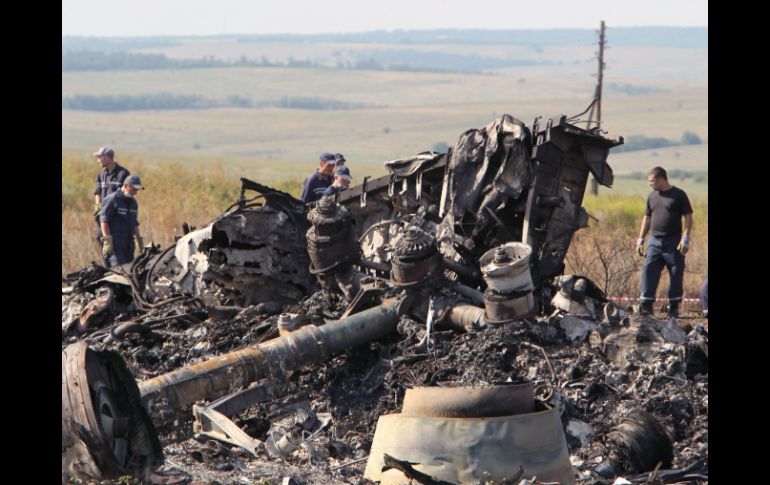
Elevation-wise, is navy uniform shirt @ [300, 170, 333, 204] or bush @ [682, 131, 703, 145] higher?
navy uniform shirt @ [300, 170, 333, 204]

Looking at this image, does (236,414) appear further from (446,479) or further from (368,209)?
(368,209)

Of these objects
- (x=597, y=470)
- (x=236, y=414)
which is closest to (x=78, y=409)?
(x=236, y=414)

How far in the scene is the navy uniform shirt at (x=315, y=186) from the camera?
1319 cm

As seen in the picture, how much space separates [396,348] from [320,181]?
4.22 m

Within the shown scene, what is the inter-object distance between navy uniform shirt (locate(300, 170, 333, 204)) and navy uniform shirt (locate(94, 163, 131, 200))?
2.84 meters

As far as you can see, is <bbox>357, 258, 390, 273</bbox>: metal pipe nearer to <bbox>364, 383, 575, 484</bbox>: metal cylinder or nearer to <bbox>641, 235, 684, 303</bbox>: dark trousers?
<bbox>641, 235, 684, 303</bbox>: dark trousers

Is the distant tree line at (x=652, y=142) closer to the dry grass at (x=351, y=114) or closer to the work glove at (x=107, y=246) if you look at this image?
the dry grass at (x=351, y=114)

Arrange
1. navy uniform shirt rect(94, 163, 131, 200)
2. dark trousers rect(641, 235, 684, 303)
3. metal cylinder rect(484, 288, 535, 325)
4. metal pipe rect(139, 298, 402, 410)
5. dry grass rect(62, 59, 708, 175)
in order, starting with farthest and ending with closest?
dry grass rect(62, 59, 708, 175) → navy uniform shirt rect(94, 163, 131, 200) → dark trousers rect(641, 235, 684, 303) → metal cylinder rect(484, 288, 535, 325) → metal pipe rect(139, 298, 402, 410)

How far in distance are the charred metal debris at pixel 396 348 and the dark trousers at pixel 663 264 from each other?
1.58m

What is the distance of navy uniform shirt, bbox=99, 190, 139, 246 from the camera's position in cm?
1405

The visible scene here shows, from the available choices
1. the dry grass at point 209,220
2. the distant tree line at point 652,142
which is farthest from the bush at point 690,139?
the dry grass at point 209,220

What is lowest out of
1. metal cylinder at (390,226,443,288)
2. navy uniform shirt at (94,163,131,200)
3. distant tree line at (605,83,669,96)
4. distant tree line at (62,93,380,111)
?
metal cylinder at (390,226,443,288)

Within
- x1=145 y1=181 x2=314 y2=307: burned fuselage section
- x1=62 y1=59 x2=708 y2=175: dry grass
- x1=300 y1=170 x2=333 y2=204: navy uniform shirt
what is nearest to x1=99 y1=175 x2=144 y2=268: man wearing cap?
x1=300 y1=170 x2=333 y2=204: navy uniform shirt

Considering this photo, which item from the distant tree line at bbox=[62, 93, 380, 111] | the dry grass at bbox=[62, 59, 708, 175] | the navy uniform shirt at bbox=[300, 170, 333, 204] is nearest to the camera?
the navy uniform shirt at bbox=[300, 170, 333, 204]
